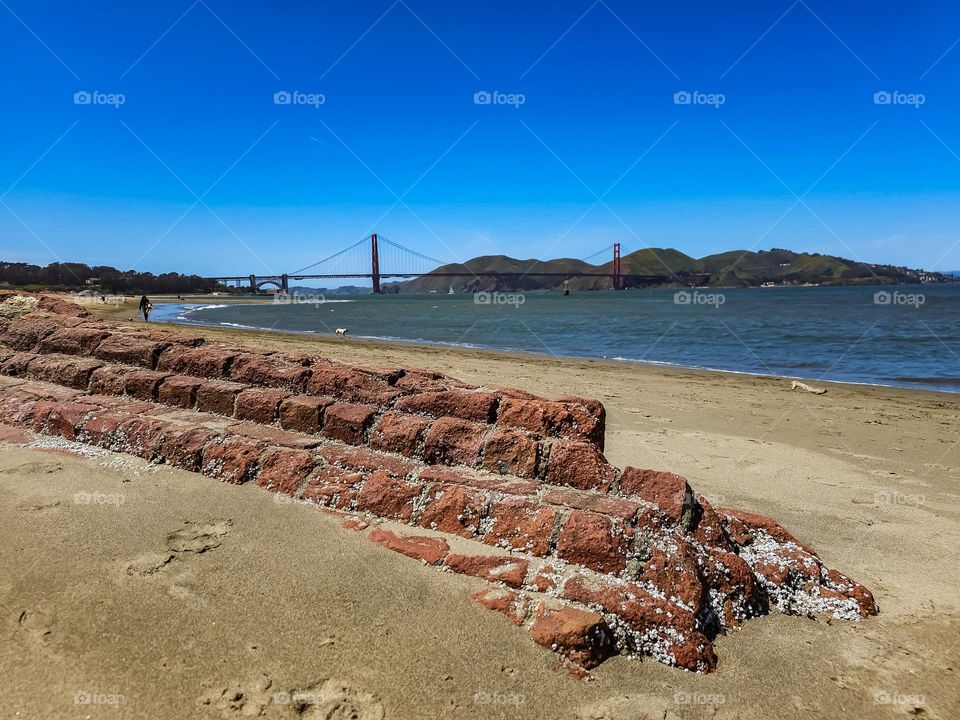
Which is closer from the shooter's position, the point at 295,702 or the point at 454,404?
the point at 295,702

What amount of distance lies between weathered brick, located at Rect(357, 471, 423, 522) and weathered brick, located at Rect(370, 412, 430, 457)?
260 mm

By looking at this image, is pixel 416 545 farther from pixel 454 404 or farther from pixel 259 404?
pixel 259 404

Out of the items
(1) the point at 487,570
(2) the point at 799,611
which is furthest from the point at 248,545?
(2) the point at 799,611

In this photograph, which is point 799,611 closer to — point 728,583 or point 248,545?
point 728,583

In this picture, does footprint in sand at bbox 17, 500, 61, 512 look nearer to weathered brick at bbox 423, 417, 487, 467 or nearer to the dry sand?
the dry sand

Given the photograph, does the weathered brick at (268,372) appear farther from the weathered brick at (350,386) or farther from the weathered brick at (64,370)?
the weathered brick at (64,370)

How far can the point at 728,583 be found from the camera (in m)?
2.48

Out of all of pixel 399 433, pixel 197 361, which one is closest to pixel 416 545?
pixel 399 433

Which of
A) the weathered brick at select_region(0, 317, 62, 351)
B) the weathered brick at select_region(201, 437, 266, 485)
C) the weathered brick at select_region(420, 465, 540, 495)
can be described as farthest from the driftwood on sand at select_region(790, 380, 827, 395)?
the weathered brick at select_region(0, 317, 62, 351)

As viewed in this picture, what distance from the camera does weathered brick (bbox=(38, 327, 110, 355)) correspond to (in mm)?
4805

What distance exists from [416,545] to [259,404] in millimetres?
1634

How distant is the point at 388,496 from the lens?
2.85 m

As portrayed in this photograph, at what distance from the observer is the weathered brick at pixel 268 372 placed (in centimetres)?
383

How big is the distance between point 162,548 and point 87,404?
1872 mm
